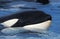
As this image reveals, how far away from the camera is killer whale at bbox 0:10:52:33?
250 inches

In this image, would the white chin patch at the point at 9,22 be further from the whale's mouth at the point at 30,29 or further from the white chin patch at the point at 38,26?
the white chin patch at the point at 38,26

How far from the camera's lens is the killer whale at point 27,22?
6355 mm

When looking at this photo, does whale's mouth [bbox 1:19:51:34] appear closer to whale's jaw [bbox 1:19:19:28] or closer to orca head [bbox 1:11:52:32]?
orca head [bbox 1:11:52:32]

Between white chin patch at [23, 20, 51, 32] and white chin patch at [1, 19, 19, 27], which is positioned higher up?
white chin patch at [1, 19, 19, 27]

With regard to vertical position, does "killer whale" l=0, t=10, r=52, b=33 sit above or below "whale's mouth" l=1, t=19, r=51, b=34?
above

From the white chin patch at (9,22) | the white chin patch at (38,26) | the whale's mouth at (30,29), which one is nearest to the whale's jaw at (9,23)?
the white chin patch at (9,22)

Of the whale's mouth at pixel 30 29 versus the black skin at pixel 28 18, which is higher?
the black skin at pixel 28 18

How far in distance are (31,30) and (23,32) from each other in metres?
0.25

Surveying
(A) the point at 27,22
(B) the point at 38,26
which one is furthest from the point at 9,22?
(B) the point at 38,26

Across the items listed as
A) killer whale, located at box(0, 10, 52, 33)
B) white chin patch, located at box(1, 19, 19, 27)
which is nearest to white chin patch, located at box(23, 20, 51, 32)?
killer whale, located at box(0, 10, 52, 33)

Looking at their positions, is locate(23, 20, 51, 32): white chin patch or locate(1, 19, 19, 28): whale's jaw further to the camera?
locate(23, 20, 51, 32): white chin patch

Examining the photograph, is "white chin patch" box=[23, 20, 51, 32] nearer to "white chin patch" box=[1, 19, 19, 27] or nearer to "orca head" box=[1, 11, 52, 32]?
"orca head" box=[1, 11, 52, 32]

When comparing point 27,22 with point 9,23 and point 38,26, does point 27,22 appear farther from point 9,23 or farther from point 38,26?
point 9,23

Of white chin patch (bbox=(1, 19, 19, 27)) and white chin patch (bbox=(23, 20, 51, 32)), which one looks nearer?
white chin patch (bbox=(1, 19, 19, 27))
